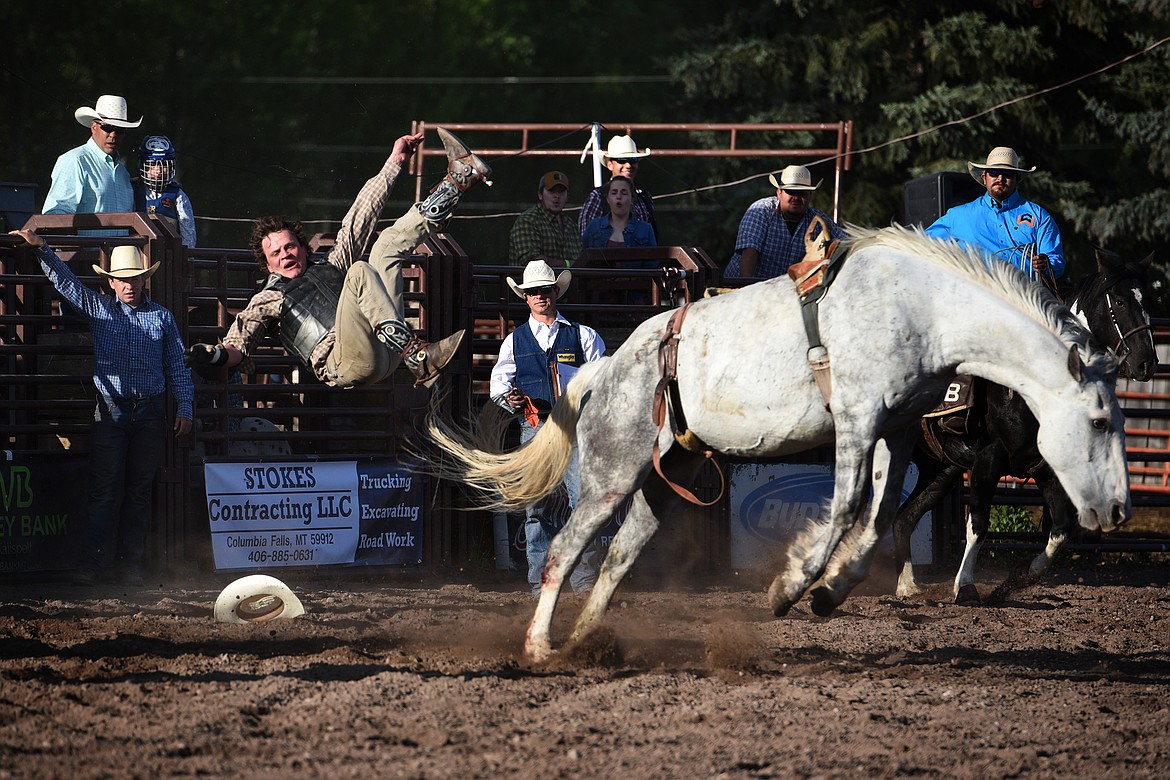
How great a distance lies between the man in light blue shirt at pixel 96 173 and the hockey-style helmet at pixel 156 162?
6.4 inches

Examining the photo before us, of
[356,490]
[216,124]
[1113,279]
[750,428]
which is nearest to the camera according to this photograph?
[750,428]

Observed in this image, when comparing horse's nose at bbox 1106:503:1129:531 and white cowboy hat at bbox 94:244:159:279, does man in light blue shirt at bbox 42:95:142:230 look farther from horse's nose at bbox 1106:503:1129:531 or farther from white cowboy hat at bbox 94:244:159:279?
horse's nose at bbox 1106:503:1129:531

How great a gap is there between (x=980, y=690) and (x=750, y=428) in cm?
148

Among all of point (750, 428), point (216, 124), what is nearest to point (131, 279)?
point (750, 428)

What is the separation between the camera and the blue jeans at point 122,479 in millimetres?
8539

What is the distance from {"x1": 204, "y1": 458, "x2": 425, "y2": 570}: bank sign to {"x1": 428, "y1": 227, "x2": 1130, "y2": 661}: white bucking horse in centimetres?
321

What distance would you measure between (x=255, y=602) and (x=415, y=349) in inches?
63.5

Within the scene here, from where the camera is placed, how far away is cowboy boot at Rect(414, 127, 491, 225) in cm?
713

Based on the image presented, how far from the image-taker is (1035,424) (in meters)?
8.05

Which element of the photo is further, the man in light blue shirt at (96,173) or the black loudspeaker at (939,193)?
the black loudspeaker at (939,193)

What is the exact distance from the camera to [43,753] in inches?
174

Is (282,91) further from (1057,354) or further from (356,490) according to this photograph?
(1057,354)

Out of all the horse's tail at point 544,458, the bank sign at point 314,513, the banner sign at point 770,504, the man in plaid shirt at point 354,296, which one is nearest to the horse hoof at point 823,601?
the horse's tail at point 544,458

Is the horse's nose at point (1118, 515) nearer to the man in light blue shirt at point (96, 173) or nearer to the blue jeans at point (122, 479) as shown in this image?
the blue jeans at point (122, 479)
